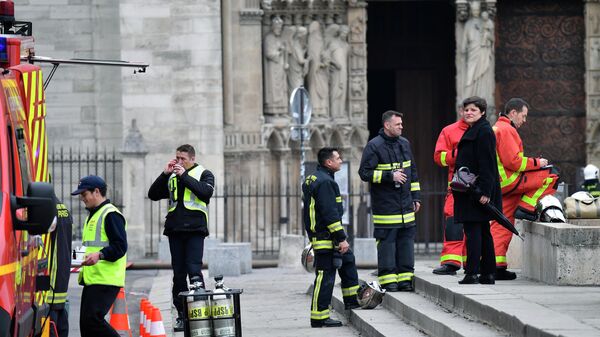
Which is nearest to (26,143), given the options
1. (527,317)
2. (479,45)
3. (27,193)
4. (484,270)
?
(27,193)

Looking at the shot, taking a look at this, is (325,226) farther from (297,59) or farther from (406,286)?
(297,59)

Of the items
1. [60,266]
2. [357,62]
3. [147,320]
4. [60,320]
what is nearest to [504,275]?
[147,320]

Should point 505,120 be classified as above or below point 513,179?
above

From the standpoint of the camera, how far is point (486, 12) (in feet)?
87.1

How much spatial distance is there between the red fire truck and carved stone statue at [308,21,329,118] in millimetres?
14684

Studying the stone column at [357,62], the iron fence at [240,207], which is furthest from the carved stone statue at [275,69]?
the iron fence at [240,207]

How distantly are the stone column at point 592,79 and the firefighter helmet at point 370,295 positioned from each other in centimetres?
1316

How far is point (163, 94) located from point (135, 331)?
34.6ft

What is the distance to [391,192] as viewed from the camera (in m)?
14.5

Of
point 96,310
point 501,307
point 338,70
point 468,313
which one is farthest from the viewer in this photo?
point 338,70

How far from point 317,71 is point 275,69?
0.76m

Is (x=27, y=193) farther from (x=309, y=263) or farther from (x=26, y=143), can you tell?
(x=309, y=263)

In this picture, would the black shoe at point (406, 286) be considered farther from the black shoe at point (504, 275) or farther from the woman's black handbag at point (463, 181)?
the woman's black handbag at point (463, 181)

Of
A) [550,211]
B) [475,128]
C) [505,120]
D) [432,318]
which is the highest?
[505,120]
